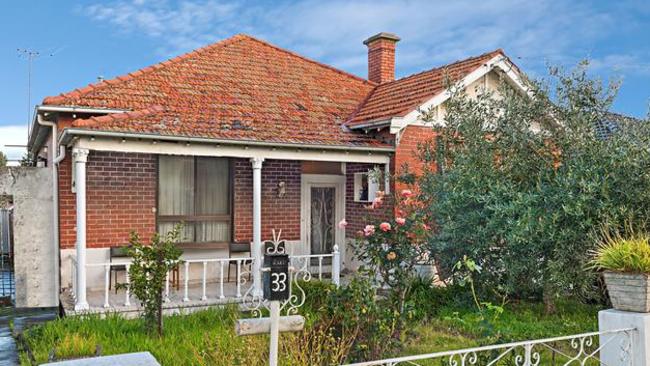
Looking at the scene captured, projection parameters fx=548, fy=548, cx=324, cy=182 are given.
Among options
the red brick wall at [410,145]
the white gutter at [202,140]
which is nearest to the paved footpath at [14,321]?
the white gutter at [202,140]

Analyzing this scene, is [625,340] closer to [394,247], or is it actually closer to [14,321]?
[394,247]

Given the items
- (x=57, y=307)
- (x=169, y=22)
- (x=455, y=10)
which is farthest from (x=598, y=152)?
(x=57, y=307)

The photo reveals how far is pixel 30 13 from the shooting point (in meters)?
10.9

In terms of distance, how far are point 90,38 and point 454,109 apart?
24.3 feet

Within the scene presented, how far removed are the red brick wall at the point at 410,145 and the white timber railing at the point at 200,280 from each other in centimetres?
250

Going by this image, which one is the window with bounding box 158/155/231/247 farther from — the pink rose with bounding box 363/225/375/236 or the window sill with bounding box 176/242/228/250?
the pink rose with bounding box 363/225/375/236

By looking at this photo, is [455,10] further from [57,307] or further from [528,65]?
[57,307]

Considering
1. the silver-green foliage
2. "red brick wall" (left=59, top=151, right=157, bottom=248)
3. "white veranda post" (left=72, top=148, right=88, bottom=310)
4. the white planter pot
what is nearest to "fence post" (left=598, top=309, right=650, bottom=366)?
the white planter pot

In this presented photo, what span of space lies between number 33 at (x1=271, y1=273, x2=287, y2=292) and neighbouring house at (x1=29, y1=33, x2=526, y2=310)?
531 centimetres

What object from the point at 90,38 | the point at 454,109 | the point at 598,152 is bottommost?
the point at 598,152

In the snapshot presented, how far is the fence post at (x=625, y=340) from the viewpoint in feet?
17.9

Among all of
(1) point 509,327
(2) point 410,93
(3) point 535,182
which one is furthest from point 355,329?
(2) point 410,93

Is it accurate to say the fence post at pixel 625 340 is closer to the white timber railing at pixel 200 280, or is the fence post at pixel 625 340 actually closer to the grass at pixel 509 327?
the grass at pixel 509 327

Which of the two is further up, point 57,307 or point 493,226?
point 493,226
